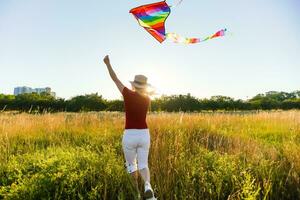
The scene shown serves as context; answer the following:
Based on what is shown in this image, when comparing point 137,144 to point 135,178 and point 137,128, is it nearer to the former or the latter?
point 137,128

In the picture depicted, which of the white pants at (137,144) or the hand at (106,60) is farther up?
the hand at (106,60)

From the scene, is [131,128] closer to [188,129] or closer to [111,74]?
[111,74]

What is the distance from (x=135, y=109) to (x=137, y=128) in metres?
0.26

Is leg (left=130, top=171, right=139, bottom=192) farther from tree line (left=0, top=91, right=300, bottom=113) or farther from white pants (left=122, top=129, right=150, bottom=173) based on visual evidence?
tree line (left=0, top=91, right=300, bottom=113)

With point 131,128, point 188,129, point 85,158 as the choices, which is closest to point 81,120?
point 188,129

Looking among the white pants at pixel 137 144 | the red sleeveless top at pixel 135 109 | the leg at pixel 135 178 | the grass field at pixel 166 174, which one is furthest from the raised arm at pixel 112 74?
the grass field at pixel 166 174

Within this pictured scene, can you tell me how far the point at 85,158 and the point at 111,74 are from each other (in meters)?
2.01

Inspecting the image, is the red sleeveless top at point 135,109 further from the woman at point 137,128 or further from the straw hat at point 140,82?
the straw hat at point 140,82

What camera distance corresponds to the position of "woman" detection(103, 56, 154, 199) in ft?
17.3

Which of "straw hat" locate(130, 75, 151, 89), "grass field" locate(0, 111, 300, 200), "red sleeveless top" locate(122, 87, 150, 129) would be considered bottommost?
"grass field" locate(0, 111, 300, 200)

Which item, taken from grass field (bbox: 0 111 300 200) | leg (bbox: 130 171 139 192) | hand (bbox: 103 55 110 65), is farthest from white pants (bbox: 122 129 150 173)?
hand (bbox: 103 55 110 65)

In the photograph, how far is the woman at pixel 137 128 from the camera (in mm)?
5270

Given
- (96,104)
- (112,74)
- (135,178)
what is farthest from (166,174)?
(96,104)

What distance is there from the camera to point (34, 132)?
420 inches
